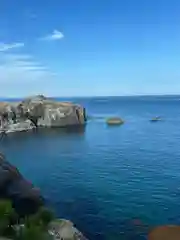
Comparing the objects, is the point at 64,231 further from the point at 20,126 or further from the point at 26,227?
the point at 20,126

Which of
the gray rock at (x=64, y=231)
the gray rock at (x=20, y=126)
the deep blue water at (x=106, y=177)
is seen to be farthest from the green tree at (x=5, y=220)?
the gray rock at (x=20, y=126)

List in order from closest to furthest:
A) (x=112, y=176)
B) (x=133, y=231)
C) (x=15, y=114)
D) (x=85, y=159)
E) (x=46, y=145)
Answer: (x=133, y=231), (x=112, y=176), (x=85, y=159), (x=46, y=145), (x=15, y=114)

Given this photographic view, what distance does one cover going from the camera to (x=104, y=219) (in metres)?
30.9

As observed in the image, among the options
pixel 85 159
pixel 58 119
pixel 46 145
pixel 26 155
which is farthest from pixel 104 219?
pixel 58 119

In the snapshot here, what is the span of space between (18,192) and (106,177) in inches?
565

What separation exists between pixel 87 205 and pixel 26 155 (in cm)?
3005

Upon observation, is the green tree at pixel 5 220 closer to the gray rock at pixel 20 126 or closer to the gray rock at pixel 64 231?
the gray rock at pixel 64 231

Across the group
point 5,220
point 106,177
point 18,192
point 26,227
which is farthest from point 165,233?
point 106,177

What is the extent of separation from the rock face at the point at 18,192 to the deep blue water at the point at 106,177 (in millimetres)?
1970

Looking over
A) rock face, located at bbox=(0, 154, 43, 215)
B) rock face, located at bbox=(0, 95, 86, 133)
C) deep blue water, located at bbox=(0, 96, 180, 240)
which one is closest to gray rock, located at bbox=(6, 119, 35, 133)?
rock face, located at bbox=(0, 95, 86, 133)

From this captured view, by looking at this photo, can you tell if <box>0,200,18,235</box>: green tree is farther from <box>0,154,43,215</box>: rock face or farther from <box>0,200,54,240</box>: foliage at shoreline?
<box>0,154,43,215</box>: rock face

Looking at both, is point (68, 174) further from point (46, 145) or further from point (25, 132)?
point (25, 132)

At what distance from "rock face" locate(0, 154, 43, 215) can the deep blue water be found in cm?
197

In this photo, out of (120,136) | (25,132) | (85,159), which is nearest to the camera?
(85,159)
